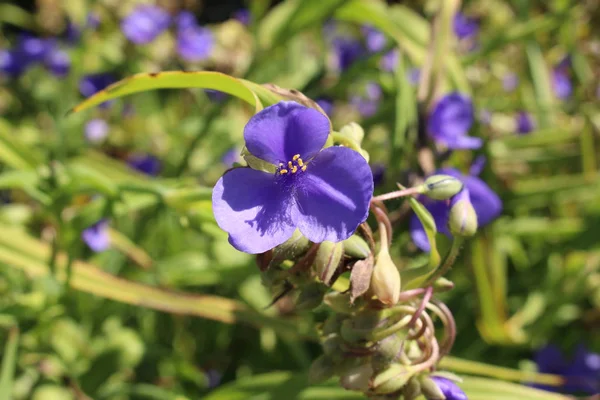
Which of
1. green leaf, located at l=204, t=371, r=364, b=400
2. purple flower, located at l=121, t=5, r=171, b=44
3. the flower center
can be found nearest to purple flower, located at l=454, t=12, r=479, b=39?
purple flower, located at l=121, t=5, r=171, b=44

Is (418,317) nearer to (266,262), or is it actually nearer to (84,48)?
(266,262)

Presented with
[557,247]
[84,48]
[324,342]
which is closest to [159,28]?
[84,48]

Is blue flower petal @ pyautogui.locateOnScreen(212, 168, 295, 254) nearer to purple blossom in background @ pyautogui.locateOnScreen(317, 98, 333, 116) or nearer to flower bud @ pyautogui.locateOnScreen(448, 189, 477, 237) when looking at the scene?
flower bud @ pyautogui.locateOnScreen(448, 189, 477, 237)

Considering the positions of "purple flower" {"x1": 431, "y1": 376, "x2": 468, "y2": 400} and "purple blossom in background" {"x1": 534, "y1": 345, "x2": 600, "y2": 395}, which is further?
"purple blossom in background" {"x1": 534, "y1": 345, "x2": 600, "y2": 395}

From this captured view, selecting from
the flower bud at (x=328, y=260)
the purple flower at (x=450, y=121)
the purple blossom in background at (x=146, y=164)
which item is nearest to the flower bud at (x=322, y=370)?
the flower bud at (x=328, y=260)

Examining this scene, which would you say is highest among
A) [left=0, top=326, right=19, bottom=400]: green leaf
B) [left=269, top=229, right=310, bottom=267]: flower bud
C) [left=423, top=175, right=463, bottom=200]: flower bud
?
[left=0, top=326, right=19, bottom=400]: green leaf

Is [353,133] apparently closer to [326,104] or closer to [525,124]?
[326,104]

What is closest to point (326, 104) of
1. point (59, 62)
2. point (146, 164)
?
point (146, 164)
